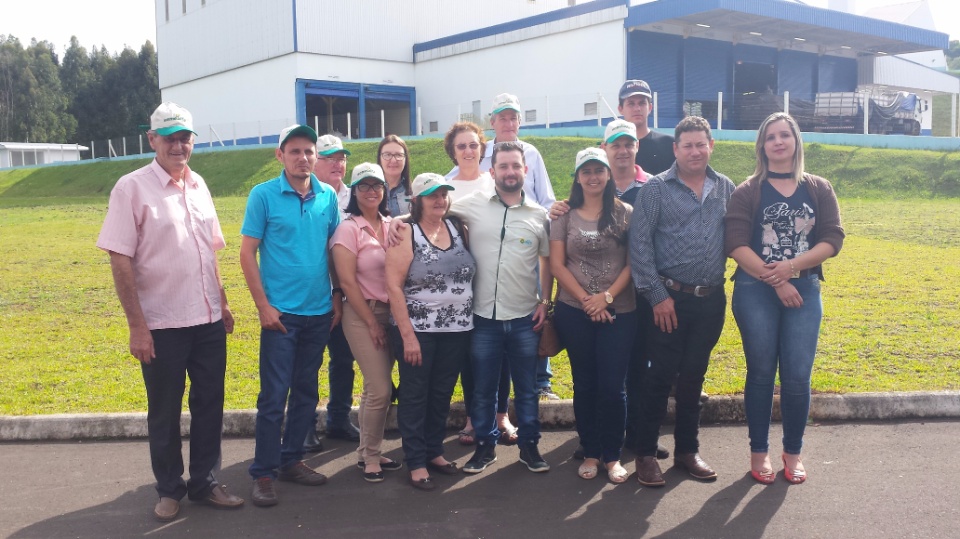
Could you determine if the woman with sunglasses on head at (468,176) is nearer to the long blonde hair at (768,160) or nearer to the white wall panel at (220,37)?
the long blonde hair at (768,160)

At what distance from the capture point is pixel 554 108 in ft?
94.9

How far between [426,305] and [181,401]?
4.86ft

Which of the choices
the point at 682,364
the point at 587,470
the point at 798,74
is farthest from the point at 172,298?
the point at 798,74

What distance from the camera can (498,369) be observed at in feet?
16.2

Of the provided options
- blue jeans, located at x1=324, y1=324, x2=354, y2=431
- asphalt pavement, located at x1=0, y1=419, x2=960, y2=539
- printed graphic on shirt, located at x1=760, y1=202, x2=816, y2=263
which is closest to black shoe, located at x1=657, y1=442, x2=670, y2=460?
asphalt pavement, located at x1=0, y1=419, x2=960, y2=539

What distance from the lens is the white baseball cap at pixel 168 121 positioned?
426 cm

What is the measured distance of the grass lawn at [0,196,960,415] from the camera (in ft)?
20.1

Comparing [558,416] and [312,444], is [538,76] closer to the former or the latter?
[558,416]

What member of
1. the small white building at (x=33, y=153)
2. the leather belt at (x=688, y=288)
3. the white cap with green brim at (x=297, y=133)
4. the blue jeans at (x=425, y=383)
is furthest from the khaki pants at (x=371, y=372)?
the small white building at (x=33, y=153)

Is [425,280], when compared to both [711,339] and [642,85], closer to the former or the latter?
[711,339]

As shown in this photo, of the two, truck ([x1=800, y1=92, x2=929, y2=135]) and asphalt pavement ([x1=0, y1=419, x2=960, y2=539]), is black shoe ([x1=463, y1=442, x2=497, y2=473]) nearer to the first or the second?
asphalt pavement ([x1=0, y1=419, x2=960, y2=539])

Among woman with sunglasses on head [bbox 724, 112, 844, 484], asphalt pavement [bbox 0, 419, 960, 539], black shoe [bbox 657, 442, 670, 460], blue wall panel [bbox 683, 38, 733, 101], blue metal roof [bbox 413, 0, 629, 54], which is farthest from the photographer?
blue wall panel [bbox 683, 38, 733, 101]

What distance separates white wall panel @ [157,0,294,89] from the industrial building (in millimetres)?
99

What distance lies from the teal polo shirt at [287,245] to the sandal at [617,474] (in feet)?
6.51
